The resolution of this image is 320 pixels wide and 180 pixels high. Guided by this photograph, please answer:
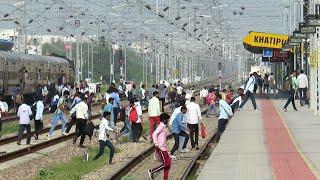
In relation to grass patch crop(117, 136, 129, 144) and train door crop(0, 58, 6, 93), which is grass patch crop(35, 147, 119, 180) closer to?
grass patch crop(117, 136, 129, 144)

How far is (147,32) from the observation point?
291 ft

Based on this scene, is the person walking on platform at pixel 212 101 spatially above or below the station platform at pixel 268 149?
above

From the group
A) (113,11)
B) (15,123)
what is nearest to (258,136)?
(15,123)

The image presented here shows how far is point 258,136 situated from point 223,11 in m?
45.2

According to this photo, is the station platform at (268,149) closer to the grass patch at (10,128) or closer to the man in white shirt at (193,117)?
the man in white shirt at (193,117)

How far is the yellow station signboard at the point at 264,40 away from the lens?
59250mm

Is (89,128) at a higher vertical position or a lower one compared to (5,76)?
lower

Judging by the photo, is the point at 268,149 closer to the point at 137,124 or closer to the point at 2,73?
the point at 137,124

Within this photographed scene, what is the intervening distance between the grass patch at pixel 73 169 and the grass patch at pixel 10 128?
11.5 m

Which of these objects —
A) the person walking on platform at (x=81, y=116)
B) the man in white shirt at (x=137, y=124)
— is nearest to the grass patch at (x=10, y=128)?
the man in white shirt at (x=137, y=124)

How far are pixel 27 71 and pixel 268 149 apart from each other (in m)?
36.3

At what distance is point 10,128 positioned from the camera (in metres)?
39.8

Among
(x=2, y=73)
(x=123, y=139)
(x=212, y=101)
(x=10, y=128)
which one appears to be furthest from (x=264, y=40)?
(x=123, y=139)

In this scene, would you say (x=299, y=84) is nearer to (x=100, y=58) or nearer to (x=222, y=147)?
(x=222, y=147)
